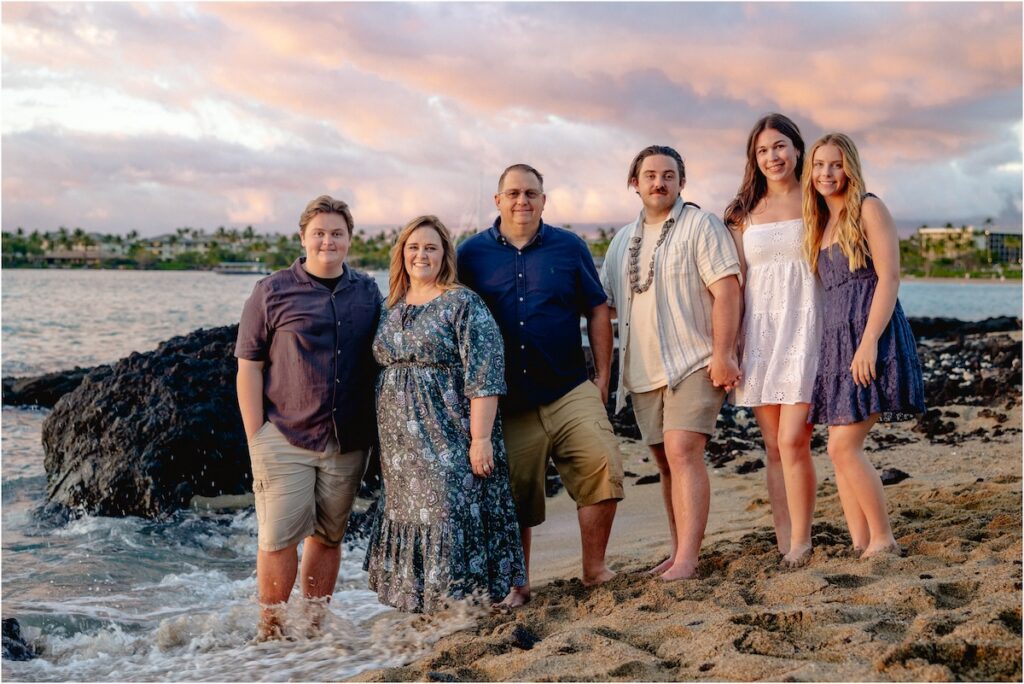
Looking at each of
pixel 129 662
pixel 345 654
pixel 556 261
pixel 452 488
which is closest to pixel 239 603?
pixel 129 662

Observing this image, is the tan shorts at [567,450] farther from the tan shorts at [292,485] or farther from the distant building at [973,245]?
the distant building at [973,245]

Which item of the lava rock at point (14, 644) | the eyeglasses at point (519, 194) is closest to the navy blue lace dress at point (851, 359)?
the eyeglasses at point (519, 194)

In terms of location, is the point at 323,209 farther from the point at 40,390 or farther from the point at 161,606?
the point at 40,390

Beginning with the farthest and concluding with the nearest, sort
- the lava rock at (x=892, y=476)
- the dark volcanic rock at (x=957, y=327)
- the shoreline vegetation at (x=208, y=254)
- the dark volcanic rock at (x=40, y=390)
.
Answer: the shoreline vegetation at (x=208, y=254) < the dark volcanic rock at (x=957, y=327) < the dark volcanic rock at (x=40, y=390) < the lava rock at (x=892, y=476)

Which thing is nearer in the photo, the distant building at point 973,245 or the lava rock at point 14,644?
the lava rock at point 14,644

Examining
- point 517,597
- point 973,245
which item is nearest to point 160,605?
point 517,597

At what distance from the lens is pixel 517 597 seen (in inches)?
213

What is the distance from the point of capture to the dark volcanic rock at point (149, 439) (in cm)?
870

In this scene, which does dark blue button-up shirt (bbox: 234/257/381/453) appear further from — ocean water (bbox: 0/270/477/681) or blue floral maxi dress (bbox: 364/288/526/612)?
ocean water (bbox: 0/270/477/681)

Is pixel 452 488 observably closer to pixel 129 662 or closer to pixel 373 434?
pixel 373 434

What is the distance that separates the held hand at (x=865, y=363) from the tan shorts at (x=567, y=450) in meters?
1.39

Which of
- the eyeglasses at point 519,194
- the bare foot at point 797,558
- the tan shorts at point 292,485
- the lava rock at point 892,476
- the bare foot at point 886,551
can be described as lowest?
the lava rock at point 892,476

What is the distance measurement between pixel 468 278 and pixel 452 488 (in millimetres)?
1256

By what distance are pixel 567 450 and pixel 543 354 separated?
0.60 metres
